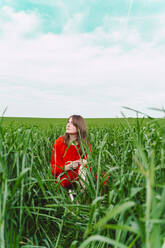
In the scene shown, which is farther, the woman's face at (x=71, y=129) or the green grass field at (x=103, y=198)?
the woman's face at (x=71, y=129)

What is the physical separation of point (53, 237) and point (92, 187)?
62 cm

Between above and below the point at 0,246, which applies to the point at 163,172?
above

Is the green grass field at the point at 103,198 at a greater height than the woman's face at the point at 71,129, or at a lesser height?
lesser

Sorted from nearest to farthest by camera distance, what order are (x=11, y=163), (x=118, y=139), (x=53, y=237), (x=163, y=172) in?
(x=163, y=172) < (x=11, y=163) < (x=53, y=237) < (x=118, y=139)

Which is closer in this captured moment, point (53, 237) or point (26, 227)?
point (26, 227)

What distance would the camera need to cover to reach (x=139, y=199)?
1158 mm

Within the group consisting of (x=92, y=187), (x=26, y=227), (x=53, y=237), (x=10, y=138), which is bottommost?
(x=53, y=237)

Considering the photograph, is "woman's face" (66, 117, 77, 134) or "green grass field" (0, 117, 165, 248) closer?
"green grass field" (0, 117, 165, 248)

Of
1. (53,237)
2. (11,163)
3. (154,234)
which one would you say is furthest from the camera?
(53,237)

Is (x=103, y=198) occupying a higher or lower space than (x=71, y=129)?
lower

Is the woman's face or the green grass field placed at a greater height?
the woman's face

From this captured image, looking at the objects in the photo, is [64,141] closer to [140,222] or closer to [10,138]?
[10,138]

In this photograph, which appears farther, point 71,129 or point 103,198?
point 71,129

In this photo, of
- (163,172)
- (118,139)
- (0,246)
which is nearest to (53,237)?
(0,246)
